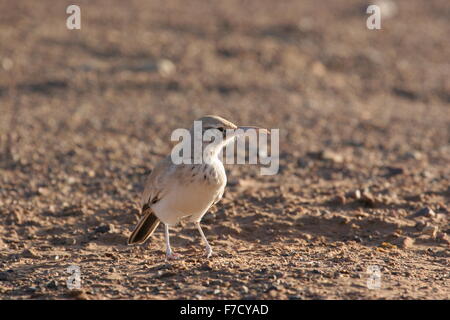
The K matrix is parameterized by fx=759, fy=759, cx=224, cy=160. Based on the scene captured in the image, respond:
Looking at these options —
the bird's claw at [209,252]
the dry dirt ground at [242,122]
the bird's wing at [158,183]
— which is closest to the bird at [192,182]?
the bird's wing at [158,183]

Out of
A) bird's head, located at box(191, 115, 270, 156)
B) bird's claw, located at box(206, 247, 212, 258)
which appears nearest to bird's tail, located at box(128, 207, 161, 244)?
bird's claw, located at box(206, 247, 212, 258)

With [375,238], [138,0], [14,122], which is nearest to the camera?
[375,238]

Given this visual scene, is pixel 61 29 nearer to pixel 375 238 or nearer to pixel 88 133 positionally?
pixel 88 133

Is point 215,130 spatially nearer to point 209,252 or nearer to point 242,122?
point 209,252

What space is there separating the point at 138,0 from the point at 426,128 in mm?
10412

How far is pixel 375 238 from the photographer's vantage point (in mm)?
7977

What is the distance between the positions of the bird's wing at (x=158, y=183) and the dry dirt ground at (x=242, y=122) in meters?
0.60

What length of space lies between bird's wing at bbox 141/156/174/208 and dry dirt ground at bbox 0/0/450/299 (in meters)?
0.60

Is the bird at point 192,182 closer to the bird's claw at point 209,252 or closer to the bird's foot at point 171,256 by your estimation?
the bird's foot at point 171,256

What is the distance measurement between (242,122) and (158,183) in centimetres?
640

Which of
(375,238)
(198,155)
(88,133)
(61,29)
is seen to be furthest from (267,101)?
(198,155)

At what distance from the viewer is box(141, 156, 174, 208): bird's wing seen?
6.95 m

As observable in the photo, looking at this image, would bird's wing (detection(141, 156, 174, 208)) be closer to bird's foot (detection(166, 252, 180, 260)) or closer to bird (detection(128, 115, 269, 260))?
bird (detection(128, 115, 269, 260))

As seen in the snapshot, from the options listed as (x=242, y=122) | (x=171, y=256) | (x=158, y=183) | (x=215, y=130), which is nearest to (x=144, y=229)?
(x=171, y=256)
